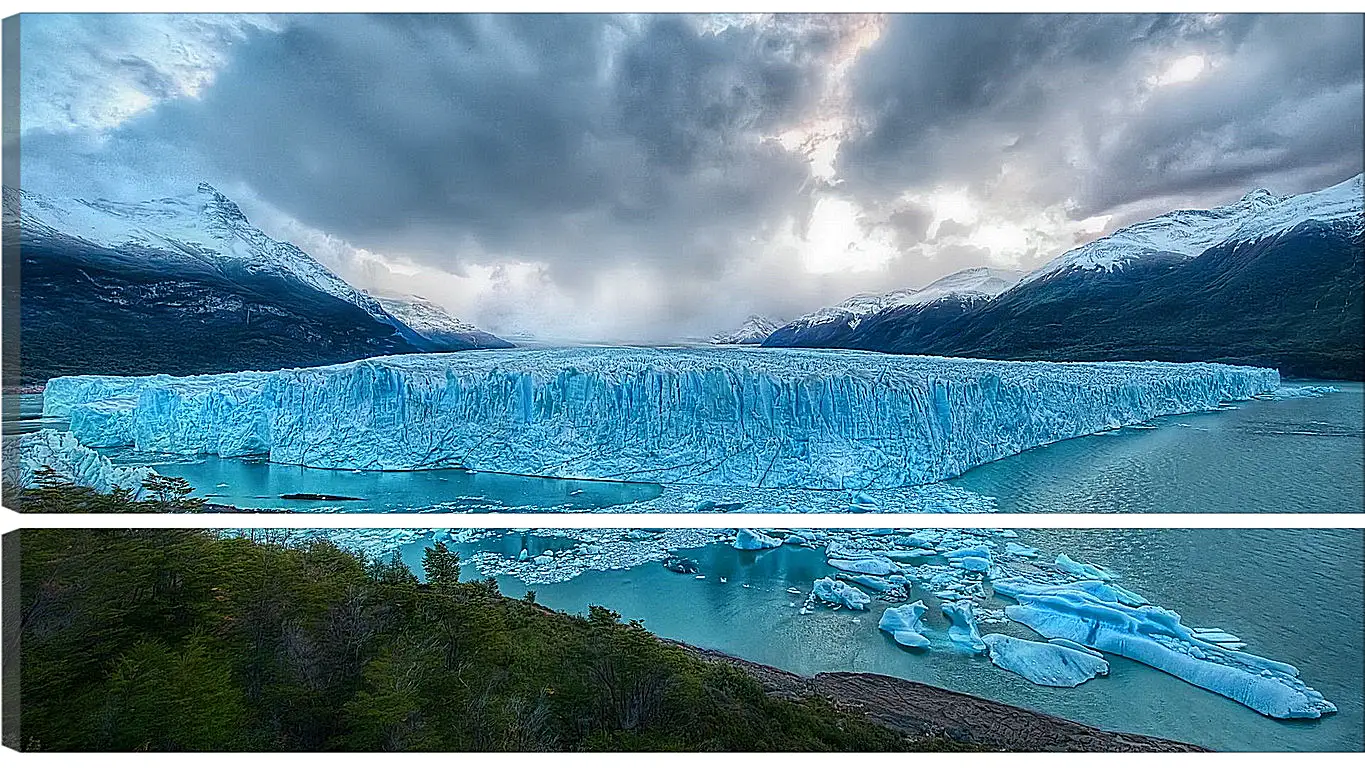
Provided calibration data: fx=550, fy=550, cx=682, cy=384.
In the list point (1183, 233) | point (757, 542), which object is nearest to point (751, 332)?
point (757, 542)

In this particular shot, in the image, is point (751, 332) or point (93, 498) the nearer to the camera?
point (93, 498)

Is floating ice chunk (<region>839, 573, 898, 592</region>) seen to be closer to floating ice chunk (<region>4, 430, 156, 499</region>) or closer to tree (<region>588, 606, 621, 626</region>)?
tree (<region>588, 606, 621, 626</region>)

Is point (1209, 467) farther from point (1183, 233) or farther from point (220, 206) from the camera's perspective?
point (220, 206)

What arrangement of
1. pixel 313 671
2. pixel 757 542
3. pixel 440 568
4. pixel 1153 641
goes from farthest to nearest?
pixel 757 542, pixel 440 568, pixel 1153 641, pixel 313 671

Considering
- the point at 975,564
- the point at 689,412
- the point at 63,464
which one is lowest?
the point at 975,564

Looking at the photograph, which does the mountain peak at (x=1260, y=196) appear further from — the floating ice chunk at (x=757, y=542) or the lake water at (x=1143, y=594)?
the floating ice chunk at (x=757, y=542)

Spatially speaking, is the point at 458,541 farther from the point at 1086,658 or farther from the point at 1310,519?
the point at 1310,519

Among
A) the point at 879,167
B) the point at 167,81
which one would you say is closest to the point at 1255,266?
the point at 879,167
